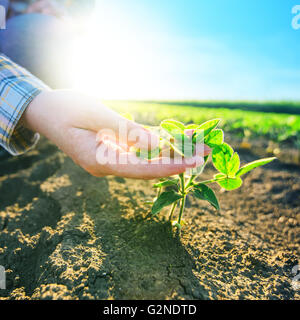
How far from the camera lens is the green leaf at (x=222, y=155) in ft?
3.14

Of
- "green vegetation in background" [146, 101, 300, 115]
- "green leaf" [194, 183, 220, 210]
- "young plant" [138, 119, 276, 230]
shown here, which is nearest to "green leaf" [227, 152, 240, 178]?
"young plant" [138, 119, 276, 230]

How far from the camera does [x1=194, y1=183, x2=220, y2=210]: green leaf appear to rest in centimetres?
97

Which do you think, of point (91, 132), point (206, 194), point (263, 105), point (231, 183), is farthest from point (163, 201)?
point (263, 105)

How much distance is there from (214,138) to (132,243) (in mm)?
611

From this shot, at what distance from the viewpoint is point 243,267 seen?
108 cm

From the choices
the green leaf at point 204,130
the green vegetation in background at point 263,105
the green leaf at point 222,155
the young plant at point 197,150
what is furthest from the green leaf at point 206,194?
the green vegetation in background at point 263,105

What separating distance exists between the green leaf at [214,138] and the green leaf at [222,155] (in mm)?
18

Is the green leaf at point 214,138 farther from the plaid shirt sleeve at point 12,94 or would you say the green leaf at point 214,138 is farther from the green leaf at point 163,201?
the plaid shirt sleeve at point 12,94

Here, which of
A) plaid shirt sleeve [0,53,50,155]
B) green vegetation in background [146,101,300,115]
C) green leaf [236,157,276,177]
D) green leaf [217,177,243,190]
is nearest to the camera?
green leaf [236,157,276,177]

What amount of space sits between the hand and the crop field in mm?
354

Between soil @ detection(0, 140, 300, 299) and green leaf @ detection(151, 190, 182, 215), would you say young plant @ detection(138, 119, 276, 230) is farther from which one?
soil @ detection(0, 140, 300, 299)

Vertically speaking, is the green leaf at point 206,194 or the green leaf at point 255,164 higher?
the green leaf at point 255,164

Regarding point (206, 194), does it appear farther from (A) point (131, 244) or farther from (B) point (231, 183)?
(A) point (131, 244)
